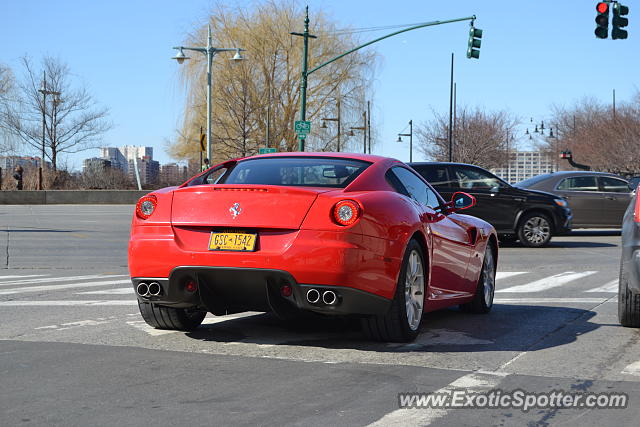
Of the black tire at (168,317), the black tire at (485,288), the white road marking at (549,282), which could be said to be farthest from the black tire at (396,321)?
the white road marking at (549,282)

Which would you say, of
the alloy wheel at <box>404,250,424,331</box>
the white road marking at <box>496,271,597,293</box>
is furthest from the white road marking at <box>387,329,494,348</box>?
the white road marking at <box>496,271,597,293</box>

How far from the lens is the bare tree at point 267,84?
50250 millimetres

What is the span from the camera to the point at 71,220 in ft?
91.7

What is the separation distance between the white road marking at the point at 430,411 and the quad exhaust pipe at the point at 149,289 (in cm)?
221

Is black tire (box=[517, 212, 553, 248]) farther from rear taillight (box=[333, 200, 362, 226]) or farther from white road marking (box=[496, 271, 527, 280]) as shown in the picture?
rear taillight (box=[333, 200, 362, 226])

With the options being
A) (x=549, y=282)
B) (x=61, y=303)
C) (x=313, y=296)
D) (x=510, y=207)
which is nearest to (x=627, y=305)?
(x=313, y=296)

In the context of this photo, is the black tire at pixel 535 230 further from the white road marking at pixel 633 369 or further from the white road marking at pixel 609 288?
the white road marking at pixel 633 369

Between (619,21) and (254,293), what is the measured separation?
1796 centimetres

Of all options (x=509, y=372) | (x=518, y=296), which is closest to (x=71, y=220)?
(x=518, y=296)

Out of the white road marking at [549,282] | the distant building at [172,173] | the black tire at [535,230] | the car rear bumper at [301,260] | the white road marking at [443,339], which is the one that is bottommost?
the white road marking at [549,282]

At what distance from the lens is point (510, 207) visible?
755 inches

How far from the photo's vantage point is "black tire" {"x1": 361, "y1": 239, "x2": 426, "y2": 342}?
6.40 m

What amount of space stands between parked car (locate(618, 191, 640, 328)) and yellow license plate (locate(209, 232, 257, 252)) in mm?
2940

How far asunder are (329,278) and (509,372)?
1.26m
